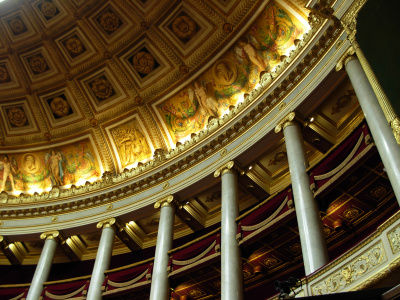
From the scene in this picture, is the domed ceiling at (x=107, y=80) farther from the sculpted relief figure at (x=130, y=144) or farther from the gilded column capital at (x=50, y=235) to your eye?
the gilded column capital at (x=50, y=235)

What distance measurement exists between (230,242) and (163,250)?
2690 mm

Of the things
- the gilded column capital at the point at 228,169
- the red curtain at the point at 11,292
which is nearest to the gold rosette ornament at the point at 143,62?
the gilded column capital at the point at 228,169

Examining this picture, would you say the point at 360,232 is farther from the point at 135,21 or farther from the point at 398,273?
the point at 135,21

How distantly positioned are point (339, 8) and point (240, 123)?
5.11 metres

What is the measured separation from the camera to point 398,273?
6.33 meters

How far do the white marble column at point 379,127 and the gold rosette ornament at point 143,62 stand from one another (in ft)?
32.9

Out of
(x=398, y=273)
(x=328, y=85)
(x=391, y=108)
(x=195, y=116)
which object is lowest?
(x=398, y=273)

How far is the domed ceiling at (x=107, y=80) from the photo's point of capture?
1655 cm

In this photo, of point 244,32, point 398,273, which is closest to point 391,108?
point 398,273

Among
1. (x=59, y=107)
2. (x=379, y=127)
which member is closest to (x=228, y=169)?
(x=379, y=127)

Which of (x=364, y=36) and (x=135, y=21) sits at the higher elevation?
(x=135, y=21)

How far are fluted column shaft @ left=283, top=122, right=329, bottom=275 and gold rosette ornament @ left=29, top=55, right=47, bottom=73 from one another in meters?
13.1

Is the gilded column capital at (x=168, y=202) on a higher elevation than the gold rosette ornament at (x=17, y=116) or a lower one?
→ lower

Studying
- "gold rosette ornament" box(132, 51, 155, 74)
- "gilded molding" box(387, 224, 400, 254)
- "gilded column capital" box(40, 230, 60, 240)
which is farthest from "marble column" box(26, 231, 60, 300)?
"gilded molding" box(387, 224, 400, 254)
